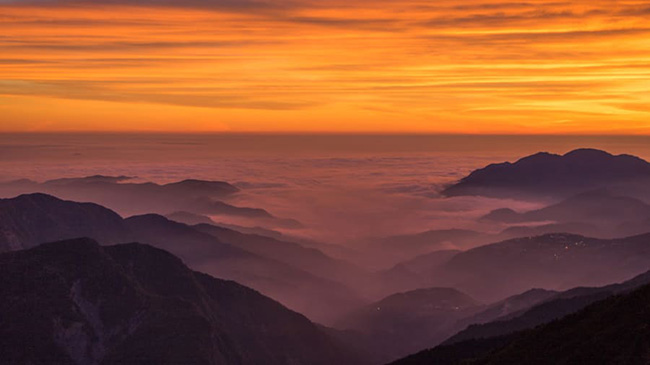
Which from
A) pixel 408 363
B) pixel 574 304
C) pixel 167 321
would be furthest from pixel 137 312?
pixel 574 304

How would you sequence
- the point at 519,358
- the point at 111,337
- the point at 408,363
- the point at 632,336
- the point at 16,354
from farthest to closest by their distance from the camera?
the point at 111,337 < the point at 16,354 < the point at 408,363 < the point at 519,358 < the point at 632,336

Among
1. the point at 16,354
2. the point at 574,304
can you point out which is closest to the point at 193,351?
the point at 16,354

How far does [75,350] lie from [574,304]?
130846 mm

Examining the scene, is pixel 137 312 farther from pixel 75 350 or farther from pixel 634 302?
pixel 634 302

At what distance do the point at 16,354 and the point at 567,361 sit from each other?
14648 cm

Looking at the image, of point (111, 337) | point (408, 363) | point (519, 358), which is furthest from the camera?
point (111, 337)

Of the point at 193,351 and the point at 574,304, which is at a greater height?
the point at 574,304

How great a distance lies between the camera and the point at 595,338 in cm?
7200

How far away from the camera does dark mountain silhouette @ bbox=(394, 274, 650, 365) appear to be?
6688cm

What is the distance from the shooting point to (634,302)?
255ft

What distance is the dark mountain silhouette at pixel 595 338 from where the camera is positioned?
2633 inches

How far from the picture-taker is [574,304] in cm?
19738

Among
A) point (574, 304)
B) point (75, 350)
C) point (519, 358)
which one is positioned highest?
point (519, 358)

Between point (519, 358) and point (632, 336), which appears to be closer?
point (632, 336)
